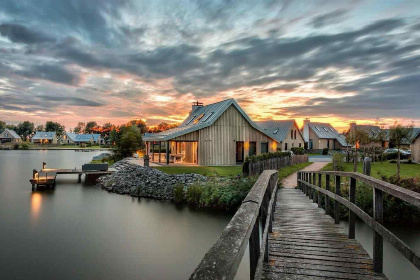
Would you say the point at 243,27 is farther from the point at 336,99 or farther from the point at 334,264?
the point at 334,264

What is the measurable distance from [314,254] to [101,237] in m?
10.6

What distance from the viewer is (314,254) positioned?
13.5 ft

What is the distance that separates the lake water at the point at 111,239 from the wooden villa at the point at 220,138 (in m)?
8.37

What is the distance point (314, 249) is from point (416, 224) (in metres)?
11.1

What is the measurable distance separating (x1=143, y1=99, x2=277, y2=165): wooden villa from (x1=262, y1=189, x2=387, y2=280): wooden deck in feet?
64.0

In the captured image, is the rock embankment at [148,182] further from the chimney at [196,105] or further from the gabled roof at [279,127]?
the gabled roof at [279,127]

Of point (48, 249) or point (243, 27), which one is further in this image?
point (243, 27)

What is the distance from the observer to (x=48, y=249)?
35.8 feet

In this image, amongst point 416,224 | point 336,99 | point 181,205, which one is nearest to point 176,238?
point 181,205

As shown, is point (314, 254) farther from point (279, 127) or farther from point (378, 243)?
point (279, 127)

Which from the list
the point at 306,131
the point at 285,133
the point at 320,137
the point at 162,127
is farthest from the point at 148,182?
the point at 162,127

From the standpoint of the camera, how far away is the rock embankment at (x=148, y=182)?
1892 cm

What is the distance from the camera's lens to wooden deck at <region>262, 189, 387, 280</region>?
3455 millimetres

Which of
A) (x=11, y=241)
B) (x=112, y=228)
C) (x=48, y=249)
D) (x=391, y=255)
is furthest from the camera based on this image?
(x=112, y=228)
